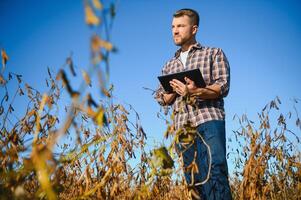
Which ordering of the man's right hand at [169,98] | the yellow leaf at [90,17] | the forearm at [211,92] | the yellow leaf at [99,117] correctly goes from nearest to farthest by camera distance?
1. the yellow leaf at [90,17]
2. the yellow leaf at [99,117]
3. the forearm at [211,92]
4. the man's right hand at [169,98]

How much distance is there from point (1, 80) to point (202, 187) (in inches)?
71.3

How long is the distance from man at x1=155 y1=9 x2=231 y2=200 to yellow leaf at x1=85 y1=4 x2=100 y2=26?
1536 mm

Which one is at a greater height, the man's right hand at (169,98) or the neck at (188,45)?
the neck at (188,45)

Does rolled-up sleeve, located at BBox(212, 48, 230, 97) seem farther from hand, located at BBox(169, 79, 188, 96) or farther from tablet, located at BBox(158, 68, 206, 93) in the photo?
hand, located at BBox(169, 79, 188, 96)

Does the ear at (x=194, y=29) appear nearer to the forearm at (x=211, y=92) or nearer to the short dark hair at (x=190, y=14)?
the short dark hair at (x=190, y=14)

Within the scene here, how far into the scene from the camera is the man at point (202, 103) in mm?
2426

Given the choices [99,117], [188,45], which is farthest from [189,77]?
[99,117]

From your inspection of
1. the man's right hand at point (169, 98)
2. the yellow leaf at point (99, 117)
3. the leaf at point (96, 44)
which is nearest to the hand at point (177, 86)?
the man's right hand at point (169, 98)

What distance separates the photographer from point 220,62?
2.87m

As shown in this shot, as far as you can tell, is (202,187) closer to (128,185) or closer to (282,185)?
(128,185)

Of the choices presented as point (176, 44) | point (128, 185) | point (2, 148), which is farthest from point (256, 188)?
point (2, 148)

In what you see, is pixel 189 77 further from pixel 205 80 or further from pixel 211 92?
pixel 205 80

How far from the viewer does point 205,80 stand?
9.48 ft

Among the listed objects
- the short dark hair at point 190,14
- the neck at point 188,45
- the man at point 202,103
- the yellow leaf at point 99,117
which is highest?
the short dark hair at point 190,14
